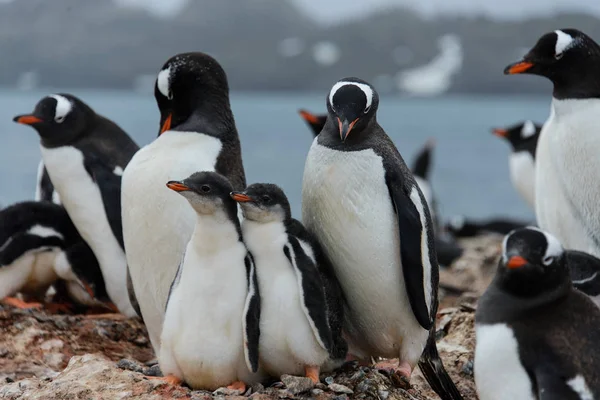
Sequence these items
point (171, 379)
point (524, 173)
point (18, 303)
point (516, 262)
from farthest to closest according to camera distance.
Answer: point (524, 173), point (18, 303), point (171, 379), point (516, 262)

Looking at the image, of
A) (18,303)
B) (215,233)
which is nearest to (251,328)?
(215,233)

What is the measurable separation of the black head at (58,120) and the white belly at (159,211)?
1184mm

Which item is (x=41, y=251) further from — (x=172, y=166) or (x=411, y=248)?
(x=411, y=248)

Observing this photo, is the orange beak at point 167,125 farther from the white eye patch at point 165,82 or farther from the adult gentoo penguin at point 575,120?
the adult gentoo penguin at point 575,120

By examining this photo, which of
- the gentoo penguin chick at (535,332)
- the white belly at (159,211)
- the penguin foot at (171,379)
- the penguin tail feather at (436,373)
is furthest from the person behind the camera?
the white belly at (159,211)

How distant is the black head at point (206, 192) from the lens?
4.02m

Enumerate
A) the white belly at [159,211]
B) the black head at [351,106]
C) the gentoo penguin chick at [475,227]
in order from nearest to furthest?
the black head at [351,106] < the white belly at [159,211] < the gentoo penguin chick at [475,227]

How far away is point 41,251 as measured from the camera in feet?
20.0

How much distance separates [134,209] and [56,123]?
4.67 ft

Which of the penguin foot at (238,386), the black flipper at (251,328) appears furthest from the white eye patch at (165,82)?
the penguin foot at (238,386)

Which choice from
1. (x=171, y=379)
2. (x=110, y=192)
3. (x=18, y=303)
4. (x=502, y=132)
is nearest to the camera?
(x=171, y=379)

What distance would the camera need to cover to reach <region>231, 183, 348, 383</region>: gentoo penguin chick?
400 centimetres

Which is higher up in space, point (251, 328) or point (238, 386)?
point (251, 328)

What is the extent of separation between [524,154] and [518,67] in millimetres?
6000
